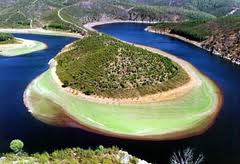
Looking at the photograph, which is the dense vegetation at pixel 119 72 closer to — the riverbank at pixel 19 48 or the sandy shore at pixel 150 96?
the sandy shore at pixel 150 96

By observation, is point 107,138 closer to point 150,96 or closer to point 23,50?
point 150,96

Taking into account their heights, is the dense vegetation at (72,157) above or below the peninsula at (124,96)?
above

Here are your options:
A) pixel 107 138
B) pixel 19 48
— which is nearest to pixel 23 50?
pixel 19 48

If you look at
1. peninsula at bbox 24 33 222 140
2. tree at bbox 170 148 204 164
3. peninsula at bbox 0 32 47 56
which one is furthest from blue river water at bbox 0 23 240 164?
peninsula at bbox 0 32 47 56

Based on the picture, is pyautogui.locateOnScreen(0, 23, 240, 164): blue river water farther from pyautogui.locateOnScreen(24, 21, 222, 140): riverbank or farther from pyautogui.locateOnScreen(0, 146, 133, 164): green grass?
pyautogui.locateOnScreen(0, 146, 133, 164): green grass

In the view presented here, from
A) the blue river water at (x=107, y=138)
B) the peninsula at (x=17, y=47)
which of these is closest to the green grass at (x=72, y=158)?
the blue river water at (x=107, y=138)

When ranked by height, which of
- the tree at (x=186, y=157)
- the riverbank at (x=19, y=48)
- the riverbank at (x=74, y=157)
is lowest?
the riverbank at (x=19, y=48)
